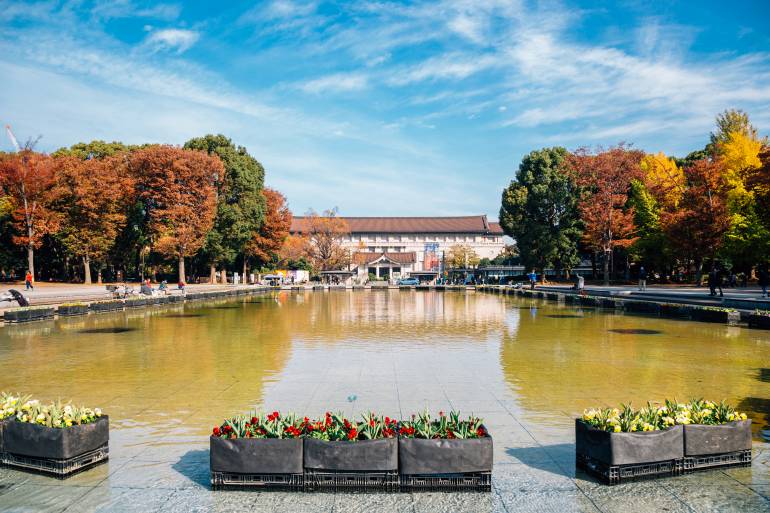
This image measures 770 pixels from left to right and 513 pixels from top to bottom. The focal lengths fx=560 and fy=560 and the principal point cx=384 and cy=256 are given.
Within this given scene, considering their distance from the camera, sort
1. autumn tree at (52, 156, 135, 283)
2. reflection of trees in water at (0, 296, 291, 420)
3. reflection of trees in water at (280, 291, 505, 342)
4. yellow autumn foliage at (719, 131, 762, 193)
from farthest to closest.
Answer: autumn tree at (52, 156, 135, 283) < yellow autumn foliage at (719, 131, 762, 193) < reflection of trees in water at (280, 291, 505, 342) < reflection of trees in water at (0, 296, 291, 420)

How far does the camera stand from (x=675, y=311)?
2920 centimetres

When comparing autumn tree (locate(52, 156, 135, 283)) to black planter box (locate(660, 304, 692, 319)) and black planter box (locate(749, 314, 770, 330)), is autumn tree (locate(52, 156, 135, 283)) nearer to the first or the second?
black planter box (locate(660, 304, 692, 319))

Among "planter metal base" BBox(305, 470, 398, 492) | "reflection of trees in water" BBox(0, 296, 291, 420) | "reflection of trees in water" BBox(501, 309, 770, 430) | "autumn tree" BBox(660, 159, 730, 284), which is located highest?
"autumn tree" BBox(660, 159, 730, 284)

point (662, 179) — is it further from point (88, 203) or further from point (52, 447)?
point (52, 447)

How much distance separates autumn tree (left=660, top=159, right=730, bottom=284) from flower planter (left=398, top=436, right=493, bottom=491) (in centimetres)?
4554

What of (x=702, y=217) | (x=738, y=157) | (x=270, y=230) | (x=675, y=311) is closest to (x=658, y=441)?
(x=675, y=311)

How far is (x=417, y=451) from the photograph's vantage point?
6.20 m

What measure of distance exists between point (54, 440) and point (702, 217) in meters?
48.4

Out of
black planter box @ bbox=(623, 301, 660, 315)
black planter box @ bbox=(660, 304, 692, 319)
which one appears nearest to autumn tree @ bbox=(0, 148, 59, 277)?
black planter box @ bbox=(623, 301, 660, 315)

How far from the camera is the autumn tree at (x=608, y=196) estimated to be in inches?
2399

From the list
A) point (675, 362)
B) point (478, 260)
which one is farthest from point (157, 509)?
point (478, 260)

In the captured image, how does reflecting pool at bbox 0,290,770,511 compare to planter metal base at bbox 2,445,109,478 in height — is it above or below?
below

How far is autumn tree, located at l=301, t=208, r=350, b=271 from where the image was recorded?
96.8 m

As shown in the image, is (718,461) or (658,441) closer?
(658,441)
